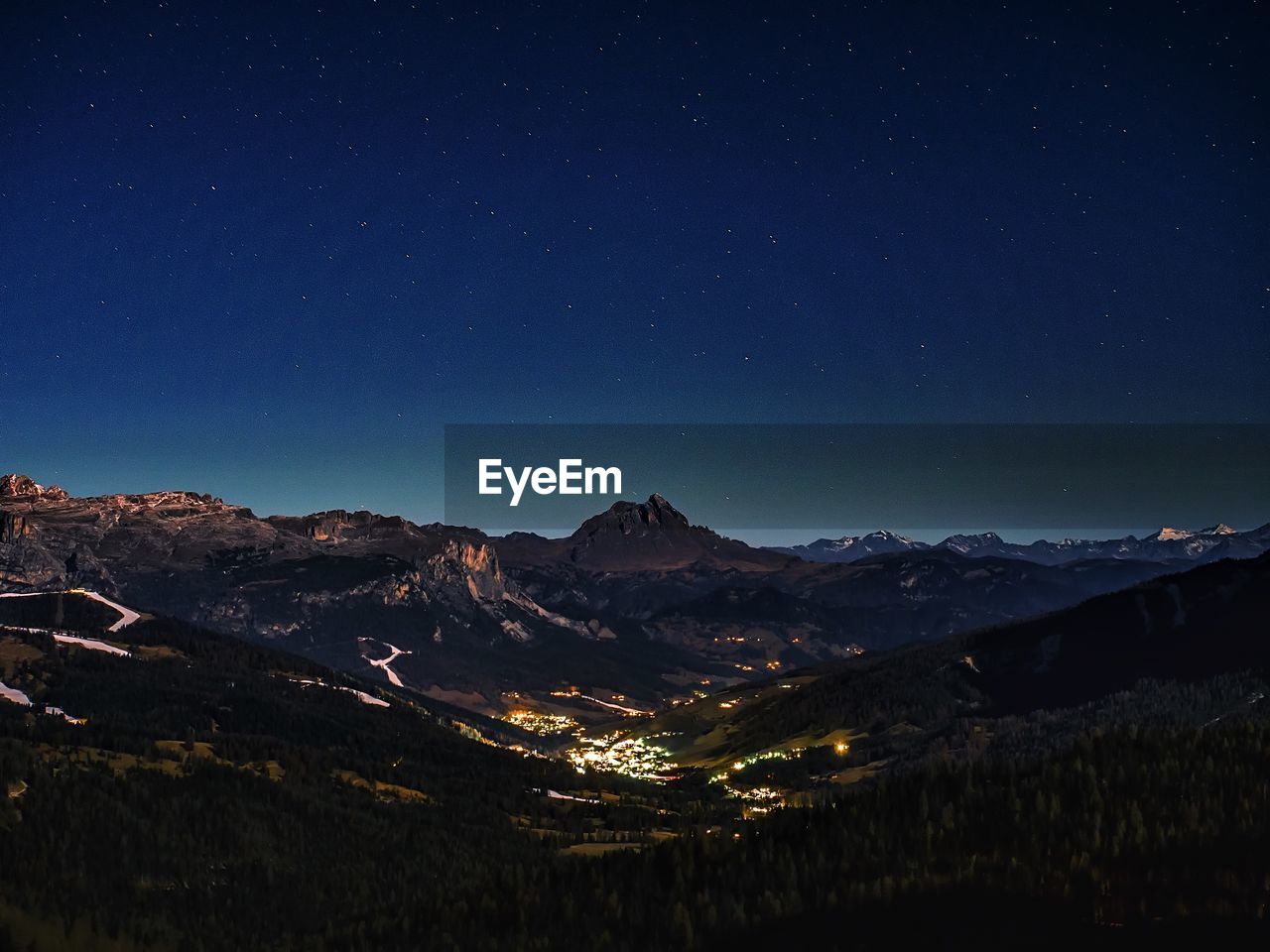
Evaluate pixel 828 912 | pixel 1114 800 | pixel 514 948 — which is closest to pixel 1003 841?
pixel 1114 800

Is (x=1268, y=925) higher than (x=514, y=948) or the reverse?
higher

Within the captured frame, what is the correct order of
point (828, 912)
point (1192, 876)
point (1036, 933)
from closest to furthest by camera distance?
point (1036, 933), point (1192, 876), point (828, 912)

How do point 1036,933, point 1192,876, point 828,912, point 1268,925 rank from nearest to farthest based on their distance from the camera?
point 1268,925, point 1036,933, point 1192,876, point 828,912

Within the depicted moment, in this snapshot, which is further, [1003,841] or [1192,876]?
[1003,841]

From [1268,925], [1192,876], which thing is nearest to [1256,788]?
[1192,876]

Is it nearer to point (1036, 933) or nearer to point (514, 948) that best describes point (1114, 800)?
point (1036, 933)

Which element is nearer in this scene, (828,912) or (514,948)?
(828,912)

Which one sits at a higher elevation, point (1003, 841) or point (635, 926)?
point (1003, 841)

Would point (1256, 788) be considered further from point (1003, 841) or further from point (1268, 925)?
point (1268, 925)

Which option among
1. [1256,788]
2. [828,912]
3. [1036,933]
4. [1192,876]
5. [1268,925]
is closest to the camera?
[1268,925]
